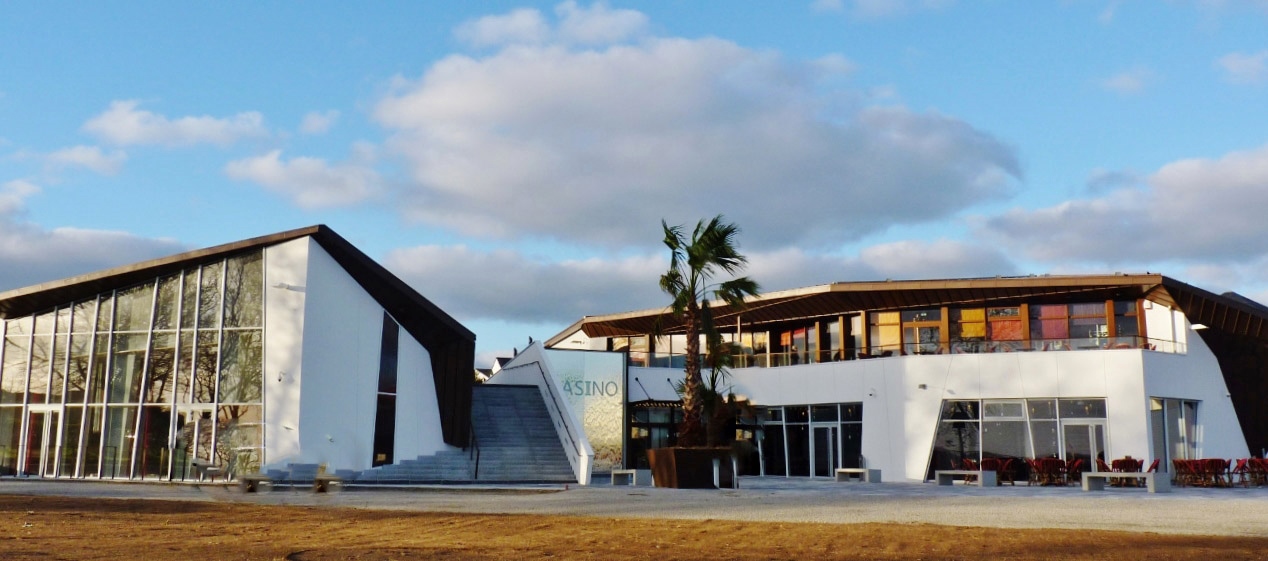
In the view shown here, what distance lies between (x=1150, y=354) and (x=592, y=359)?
1452 cm

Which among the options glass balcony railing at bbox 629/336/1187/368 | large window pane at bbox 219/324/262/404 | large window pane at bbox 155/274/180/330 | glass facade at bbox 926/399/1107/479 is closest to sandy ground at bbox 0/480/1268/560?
large window pane at bbox 219/324/262/404

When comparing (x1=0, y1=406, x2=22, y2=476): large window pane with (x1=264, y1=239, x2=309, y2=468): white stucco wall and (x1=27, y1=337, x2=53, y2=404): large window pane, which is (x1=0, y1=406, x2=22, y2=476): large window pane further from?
(x1=264, y1=239, x2=309, y2=468): white stucco wall

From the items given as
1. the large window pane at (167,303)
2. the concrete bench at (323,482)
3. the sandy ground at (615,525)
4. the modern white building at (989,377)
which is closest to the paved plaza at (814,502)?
the sandy ground at (615,525)

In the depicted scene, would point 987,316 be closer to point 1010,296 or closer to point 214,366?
point 1010,296

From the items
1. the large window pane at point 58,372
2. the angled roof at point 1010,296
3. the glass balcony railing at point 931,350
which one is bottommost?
the large window pane at point 58,372

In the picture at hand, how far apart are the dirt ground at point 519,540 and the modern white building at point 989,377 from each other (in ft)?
39.7

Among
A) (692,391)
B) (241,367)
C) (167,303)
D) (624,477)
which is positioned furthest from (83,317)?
(692,391)

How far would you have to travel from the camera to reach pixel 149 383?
2388 cm

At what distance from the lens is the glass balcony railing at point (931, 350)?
26.6m

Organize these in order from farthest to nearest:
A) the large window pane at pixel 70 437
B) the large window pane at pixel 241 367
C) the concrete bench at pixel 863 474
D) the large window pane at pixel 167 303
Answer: the concrete bench at pixel 863 474 < the large window pane at pixel 70 437 < the large window pane at pixel 167 303 < the large window pane at pixel 241 367

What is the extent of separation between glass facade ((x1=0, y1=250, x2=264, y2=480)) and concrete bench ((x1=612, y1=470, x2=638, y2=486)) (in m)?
7.53

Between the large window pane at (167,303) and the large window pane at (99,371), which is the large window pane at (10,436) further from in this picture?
the large window pane at (167,303)

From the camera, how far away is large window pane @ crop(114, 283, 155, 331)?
24.2 m

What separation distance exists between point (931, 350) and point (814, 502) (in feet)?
42.0
